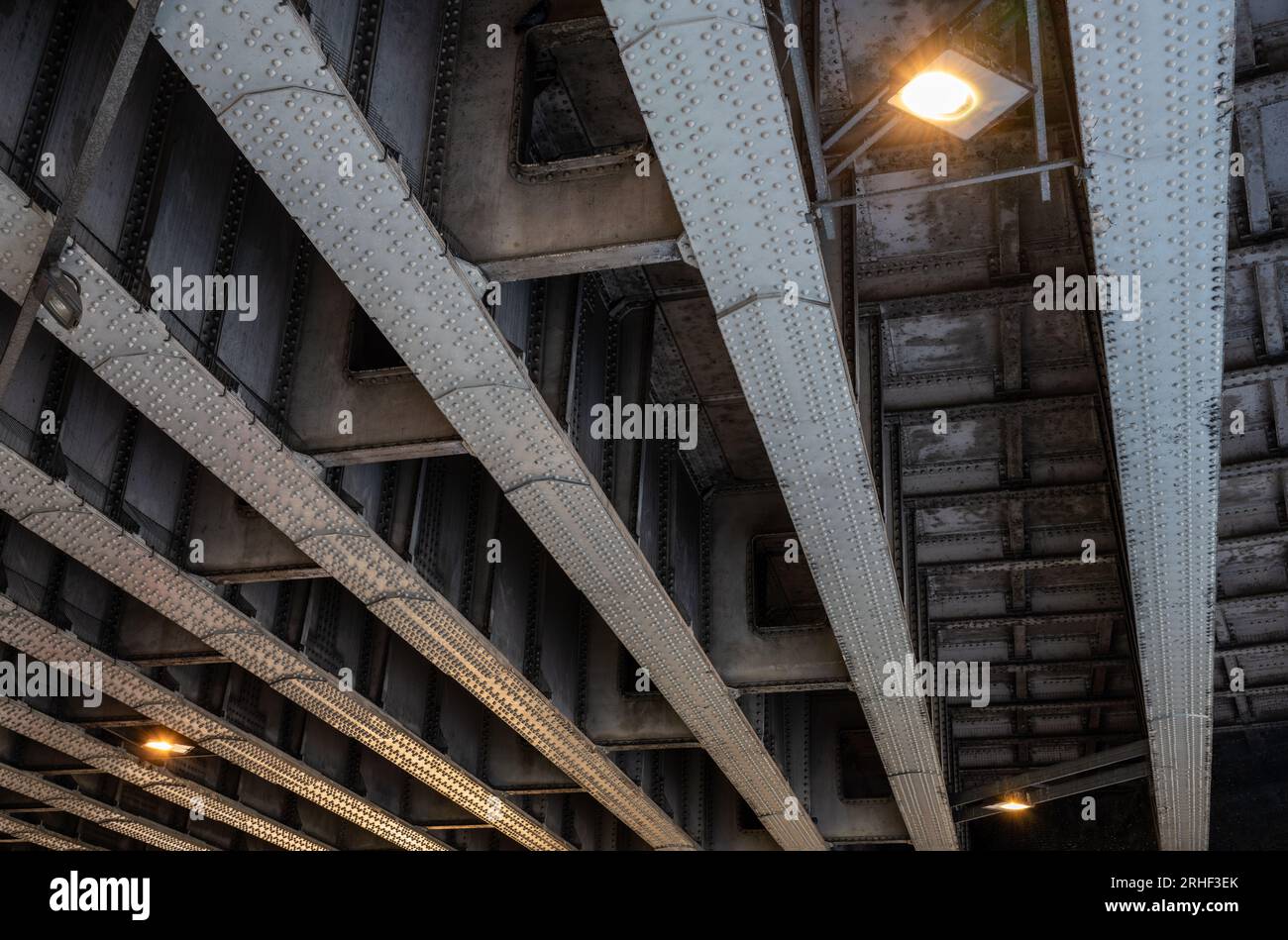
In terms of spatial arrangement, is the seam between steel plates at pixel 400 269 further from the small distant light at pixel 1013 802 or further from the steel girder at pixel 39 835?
the steel girder at pixel 39 835

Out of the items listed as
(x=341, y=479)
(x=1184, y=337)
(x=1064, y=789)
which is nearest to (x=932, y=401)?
(x=1184, y=337)

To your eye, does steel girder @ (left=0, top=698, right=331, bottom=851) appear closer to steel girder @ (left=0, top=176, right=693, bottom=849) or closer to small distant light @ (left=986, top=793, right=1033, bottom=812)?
steel girder @ (left=0, top=176, right=693, bottom=849)

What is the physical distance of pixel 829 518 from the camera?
8633 millimetres

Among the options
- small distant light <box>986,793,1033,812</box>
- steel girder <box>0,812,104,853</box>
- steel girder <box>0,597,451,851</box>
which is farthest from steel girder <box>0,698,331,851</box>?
small distant light <box>986,793,1033,812</box>

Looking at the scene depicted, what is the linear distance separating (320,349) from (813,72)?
369 cm

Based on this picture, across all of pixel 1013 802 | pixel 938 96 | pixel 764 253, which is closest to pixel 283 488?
pixel 764 253

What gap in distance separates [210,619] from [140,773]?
18.8ft

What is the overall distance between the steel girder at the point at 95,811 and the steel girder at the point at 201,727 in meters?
3.18

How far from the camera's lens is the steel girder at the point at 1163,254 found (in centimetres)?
489

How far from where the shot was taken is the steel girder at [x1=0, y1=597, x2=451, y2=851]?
397 inches

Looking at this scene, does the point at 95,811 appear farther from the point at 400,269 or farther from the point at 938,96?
the point at 938,96

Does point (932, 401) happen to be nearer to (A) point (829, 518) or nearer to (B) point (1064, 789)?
(A) point (829, 518)

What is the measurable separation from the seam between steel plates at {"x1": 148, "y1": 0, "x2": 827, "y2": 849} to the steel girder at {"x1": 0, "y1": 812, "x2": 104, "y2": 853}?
11.7 m

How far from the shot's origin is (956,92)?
6055 mm
